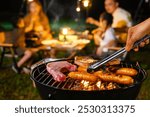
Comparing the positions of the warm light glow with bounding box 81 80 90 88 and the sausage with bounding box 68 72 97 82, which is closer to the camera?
the sausage with bounding box 68 72 97 82

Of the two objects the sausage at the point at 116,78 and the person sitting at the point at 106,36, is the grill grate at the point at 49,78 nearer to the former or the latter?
the sausage at the point at 116,78

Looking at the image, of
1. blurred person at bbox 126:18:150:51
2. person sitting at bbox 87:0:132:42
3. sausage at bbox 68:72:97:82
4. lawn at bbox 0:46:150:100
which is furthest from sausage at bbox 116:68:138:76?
person sitting at bbox 87:0:132:42

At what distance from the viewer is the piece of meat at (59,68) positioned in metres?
3.80

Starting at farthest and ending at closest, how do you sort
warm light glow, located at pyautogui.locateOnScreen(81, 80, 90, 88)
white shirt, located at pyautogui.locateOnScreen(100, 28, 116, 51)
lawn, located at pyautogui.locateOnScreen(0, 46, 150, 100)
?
white shirt, located at pyautogui.locateOnScreen(100, 28, 116, 51)
lawn, located at pyautogui.locateOnScreen(0, 46, 150, 100)
warm light glow, located at pyautogui.locateOnScreen(81, 80, 90, 88)

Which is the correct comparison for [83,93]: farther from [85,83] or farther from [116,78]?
[116,78]

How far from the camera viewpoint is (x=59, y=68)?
401cm

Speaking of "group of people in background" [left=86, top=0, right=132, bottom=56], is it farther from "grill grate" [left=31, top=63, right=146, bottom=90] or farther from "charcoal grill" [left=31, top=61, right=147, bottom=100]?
"charcoal grill" [left=31, top=61, right=147, bottom=100]

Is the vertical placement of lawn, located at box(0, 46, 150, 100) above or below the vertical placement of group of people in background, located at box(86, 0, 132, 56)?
below

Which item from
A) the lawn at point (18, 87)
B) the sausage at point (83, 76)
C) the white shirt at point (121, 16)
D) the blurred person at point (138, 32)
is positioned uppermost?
the blurred person at point (138, 32)

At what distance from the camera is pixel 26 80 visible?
6969 millimetres

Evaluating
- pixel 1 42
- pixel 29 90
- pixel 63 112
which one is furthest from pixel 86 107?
pixel 1 42

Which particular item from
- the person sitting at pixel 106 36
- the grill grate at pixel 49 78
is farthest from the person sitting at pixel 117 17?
the grill grate at pixel 49 78

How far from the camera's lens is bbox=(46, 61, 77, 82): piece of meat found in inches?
150

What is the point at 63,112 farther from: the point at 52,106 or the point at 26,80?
the point at 26,80
